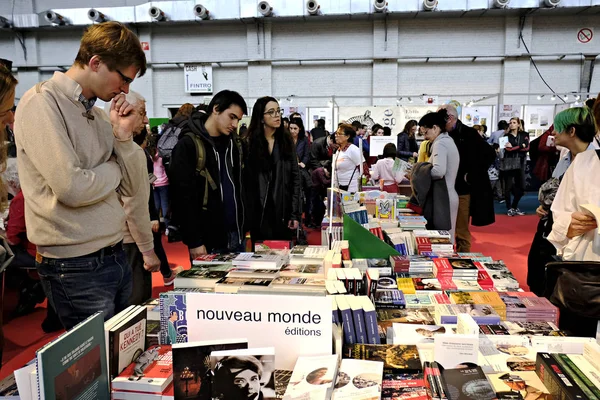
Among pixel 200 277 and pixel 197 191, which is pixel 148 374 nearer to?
pixel 200 277

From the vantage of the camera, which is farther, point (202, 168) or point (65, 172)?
point (202, 168)

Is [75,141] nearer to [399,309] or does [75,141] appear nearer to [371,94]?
[399,309]

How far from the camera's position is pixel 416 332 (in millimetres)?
1453

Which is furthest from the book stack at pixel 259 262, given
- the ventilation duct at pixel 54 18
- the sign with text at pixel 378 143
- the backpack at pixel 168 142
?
the ventilation duct at pixel 54 18

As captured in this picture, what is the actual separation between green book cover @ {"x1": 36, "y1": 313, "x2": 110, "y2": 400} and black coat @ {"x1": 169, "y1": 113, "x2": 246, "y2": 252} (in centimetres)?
140

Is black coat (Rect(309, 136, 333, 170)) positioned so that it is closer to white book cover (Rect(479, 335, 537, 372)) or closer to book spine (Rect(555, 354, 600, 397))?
white book cover (Rect(479, 335, 537, 372))

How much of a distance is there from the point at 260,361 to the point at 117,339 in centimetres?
43

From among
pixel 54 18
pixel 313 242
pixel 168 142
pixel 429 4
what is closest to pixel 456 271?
pixel 313 242

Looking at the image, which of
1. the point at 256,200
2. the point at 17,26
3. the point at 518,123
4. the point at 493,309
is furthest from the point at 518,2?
the point at 17,26

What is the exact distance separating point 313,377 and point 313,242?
185 inches

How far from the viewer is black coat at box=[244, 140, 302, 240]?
315cm

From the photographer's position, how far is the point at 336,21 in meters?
11.5

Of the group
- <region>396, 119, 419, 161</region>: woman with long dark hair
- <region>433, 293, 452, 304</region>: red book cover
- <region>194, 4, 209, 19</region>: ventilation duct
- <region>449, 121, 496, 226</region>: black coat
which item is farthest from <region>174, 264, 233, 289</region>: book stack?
<region>194, 4, 209, 19</region>: ventilation duct

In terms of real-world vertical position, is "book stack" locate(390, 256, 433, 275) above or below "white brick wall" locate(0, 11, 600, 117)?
below
